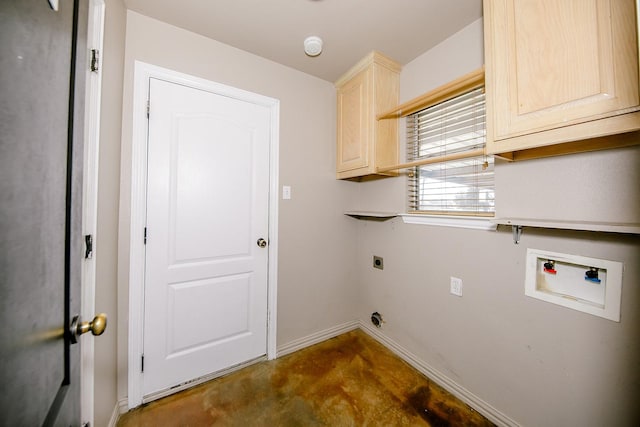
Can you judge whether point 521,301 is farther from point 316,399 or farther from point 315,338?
point 315,338

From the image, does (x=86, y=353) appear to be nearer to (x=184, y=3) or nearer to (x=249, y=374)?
(x=249, y=374)

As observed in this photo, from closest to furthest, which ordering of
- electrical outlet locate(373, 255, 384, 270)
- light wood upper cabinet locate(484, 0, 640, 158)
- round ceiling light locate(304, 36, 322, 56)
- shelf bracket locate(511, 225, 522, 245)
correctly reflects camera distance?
light wood upper cabinet locate(484, 0, 640, 158), shelf bracket locate(511, 225, 522, 245), round ceiling light locate(304, 36, 322, 56), electrical outlet locate(373, 255, 384, 270)

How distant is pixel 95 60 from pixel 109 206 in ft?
2.28

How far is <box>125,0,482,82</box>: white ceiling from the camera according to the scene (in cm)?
141

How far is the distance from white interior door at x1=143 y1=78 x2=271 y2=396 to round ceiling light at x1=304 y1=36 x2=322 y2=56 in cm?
55

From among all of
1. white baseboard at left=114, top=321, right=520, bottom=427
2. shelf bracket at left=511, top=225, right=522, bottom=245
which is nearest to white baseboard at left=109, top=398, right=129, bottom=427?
white baseboard at left=114, top=321, right=520, bottom=427

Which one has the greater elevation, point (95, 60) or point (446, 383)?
point (95, 60)

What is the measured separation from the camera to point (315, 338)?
215cm

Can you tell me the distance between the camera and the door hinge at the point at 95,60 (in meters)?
0.99

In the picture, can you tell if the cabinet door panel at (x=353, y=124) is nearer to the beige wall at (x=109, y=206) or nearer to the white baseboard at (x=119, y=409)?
the beige wall at (x=109, y=206)

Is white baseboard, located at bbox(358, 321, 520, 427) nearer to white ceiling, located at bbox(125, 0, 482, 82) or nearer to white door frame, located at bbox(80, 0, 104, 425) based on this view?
white door frame, located at bbox(80, 0, 104, 425)

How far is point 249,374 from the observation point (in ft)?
5.77

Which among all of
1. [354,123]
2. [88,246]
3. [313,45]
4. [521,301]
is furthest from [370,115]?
[88,246]

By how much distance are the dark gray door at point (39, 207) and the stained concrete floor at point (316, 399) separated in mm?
1097
